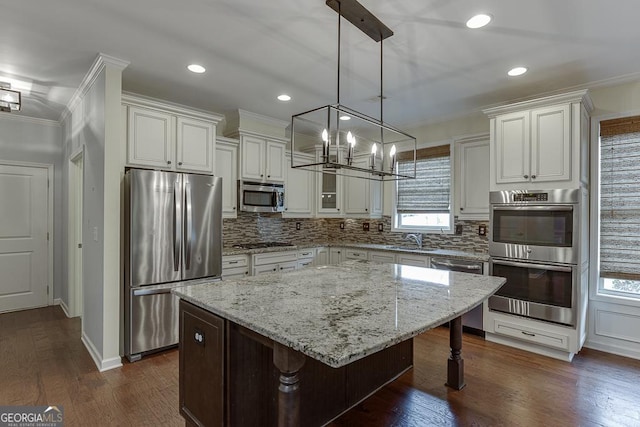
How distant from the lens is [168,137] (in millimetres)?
3344

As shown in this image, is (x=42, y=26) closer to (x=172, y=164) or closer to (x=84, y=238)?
(x=172, y=164)

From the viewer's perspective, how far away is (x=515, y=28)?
92.5 inches

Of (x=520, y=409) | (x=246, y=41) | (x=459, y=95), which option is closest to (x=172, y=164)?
(x=246, y=41)

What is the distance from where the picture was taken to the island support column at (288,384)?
1.36 m

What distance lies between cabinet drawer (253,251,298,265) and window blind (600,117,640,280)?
347 centimetres

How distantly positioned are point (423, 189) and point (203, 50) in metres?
3.22

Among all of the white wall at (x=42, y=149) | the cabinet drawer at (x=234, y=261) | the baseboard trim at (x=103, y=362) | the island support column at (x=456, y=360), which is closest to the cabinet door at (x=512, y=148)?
the island support column at (x=456, y=360)

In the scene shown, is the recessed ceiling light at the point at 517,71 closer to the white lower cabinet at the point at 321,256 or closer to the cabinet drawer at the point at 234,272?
the white lower cabinet at the point at 321,256

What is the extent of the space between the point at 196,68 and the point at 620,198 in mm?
4283

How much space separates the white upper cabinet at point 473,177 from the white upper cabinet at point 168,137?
9.85ft

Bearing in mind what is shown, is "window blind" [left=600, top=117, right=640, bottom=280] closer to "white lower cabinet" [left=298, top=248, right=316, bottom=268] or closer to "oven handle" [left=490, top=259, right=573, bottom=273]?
"oven handle" [left=490, top=259, right=573, bottom=273]

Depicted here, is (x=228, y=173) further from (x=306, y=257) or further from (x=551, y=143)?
(x=551, y=143)

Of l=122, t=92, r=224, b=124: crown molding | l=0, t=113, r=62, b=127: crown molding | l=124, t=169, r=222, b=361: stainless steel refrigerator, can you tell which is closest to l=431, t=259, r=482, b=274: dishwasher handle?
l=124, t=169, r=222, b=361: stainless steel refrigerator

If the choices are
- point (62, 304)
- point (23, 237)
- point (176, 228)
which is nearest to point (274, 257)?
point (176, 228)
